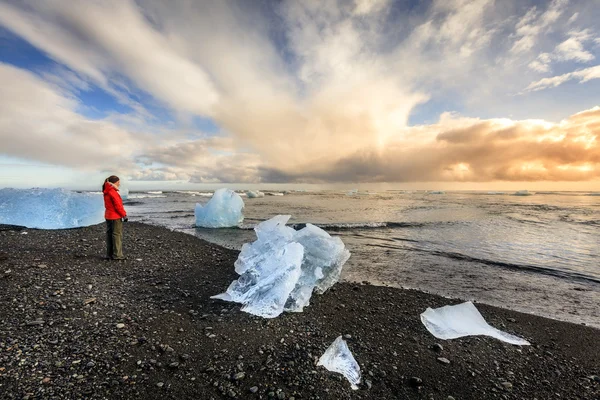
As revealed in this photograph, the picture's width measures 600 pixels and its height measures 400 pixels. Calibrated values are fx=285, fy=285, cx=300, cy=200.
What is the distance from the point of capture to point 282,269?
498 cm

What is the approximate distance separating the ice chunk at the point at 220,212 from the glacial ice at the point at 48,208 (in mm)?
5383

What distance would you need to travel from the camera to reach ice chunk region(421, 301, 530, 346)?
173 inches

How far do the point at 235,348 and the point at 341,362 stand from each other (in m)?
1.37

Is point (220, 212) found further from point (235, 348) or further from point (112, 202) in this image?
point (235, 348)

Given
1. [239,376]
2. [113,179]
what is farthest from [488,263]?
[113,179]

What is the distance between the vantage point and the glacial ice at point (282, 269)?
4762mm

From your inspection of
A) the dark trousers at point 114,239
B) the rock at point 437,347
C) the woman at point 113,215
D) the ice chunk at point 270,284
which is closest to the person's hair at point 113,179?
the woman at point 113,215

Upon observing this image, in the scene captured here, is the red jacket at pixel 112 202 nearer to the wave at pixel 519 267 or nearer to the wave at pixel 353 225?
the wave at pixel 353 225

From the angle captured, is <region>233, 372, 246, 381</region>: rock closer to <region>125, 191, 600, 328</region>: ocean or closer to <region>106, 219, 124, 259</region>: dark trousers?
<region>125, 191, 600, 328</region>: ocean

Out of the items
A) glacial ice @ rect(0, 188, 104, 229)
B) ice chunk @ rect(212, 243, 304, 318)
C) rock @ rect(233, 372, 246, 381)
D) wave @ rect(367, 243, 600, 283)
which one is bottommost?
wave @ rect(367, 243, 600, 283)

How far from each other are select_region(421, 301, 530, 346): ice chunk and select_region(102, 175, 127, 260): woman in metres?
6.99

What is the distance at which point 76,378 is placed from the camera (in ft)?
9.84

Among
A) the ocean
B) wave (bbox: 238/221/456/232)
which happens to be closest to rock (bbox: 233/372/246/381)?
the ocean

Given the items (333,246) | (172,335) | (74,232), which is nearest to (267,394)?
(172,335)
